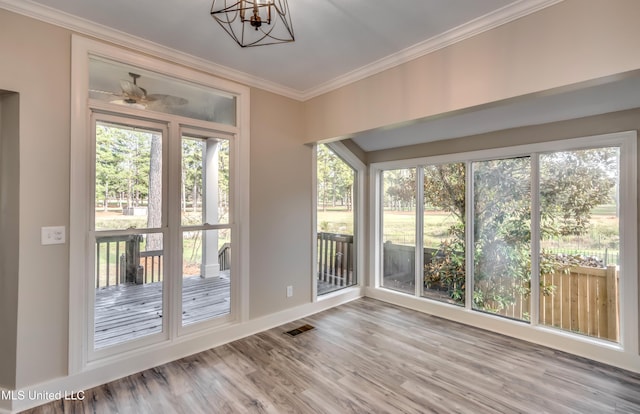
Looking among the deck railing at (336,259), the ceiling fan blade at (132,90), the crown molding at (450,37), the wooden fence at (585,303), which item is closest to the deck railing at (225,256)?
the deck railing at (336,259)

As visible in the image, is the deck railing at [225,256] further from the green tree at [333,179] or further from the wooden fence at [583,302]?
the wooden fence at [583,302]

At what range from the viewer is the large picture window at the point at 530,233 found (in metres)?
2.72

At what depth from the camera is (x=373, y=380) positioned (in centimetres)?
237

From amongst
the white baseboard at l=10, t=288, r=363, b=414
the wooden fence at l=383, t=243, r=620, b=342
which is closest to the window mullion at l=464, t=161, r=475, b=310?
the wooden fence at l=383, t=243, r=620, b=342

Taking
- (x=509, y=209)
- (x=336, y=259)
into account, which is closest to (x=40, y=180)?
(x=336, y=259)

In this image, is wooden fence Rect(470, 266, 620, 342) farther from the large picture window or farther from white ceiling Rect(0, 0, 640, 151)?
white ceiling Rect(0, 0, 640, 151)

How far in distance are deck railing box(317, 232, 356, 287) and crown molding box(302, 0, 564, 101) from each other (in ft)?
7.03

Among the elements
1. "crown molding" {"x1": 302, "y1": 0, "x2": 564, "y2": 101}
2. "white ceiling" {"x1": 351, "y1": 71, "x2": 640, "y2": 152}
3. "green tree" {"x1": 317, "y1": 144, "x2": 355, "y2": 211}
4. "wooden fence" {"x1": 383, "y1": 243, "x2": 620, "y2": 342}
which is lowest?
"wooden fence" {"x1": 383, "y1": 243, "x2": 620, "y2": 342}

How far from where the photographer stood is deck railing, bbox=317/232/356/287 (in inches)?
169

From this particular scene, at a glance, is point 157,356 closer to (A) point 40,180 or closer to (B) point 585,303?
(A) point 40,180

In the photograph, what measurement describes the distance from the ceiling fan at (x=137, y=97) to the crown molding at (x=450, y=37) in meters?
1.70

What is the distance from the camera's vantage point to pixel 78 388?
220cm

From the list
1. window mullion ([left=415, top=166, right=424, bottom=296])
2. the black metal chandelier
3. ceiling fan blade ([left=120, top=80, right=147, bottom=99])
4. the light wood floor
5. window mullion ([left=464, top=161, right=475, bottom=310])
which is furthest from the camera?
window mullion ([left=415, top=166, right=424, bottom=296])

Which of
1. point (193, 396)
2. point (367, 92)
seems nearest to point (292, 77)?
point (367, 92)
